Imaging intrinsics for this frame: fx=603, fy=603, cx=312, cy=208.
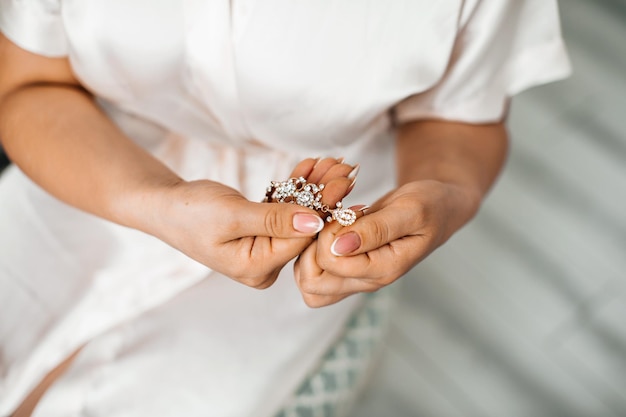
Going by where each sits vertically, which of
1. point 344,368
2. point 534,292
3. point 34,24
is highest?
point 34,24

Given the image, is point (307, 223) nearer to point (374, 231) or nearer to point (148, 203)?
point (374, 231)

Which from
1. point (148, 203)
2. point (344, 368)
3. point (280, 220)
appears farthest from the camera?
point (344, 368)

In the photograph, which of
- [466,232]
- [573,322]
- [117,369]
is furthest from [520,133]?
[117,369]

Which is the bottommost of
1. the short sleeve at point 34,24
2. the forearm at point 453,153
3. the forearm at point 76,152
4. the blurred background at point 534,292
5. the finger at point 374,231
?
the blurred background at point 534,292

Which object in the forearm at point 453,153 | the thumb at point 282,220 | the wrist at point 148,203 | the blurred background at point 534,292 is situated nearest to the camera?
the thumb at point 282,220

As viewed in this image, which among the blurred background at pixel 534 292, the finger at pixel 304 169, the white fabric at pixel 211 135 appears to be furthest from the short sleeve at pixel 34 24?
the blurred background at pixel 534 292

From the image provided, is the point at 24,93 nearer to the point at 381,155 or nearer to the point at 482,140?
the point at 381,155

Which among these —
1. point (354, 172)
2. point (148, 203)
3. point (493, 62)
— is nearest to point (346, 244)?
point (354, 172)

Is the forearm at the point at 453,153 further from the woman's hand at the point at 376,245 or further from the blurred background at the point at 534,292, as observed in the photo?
the blurred background at the point at 534,292
